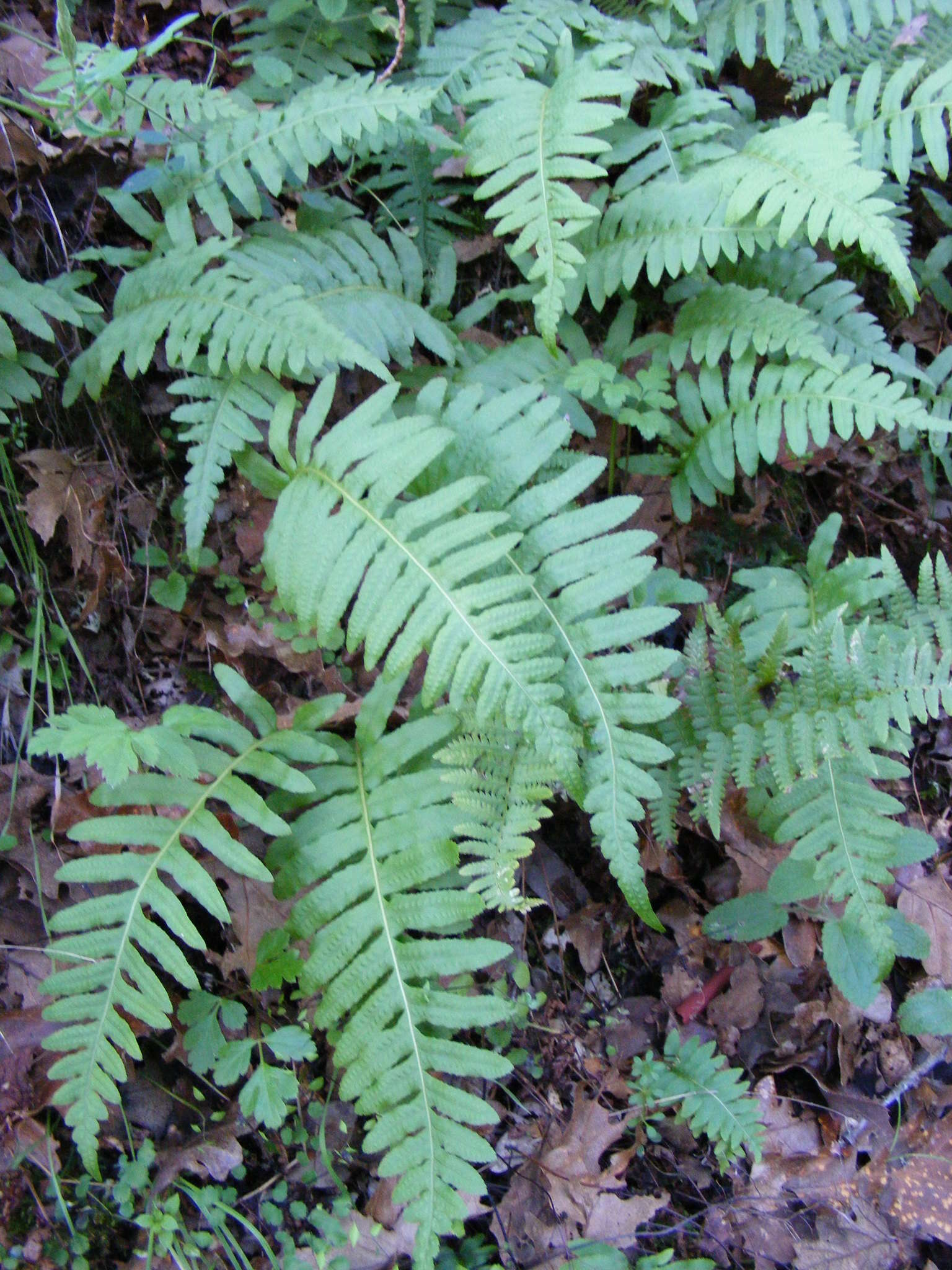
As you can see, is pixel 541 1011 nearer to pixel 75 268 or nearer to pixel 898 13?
pixel 75 268

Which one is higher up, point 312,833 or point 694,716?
point 694,716

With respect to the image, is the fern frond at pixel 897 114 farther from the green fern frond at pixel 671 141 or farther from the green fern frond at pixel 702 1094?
the green fern frond at pixel 702 1094

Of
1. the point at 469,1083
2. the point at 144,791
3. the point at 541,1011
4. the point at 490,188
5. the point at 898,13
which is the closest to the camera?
the point at 144,791

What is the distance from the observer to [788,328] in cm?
269

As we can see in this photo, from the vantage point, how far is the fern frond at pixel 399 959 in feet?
6.95

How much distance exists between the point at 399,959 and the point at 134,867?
74cm

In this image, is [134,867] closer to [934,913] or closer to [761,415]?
[761,415]

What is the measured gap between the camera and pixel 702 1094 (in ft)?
8.56

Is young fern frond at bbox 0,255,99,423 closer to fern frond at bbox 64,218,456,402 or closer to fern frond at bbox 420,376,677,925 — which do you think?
fern frond at bbox 64,218,456,402

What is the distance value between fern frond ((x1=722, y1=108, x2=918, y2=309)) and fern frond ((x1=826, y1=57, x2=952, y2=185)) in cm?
39

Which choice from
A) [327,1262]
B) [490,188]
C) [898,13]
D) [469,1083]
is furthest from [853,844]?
[898,13]

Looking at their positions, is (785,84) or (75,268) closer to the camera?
(75,268)

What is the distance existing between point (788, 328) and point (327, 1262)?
3094mm

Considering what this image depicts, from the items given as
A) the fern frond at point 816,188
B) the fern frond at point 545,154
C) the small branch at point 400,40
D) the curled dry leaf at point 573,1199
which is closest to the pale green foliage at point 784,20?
the fern frond at point 816,188
